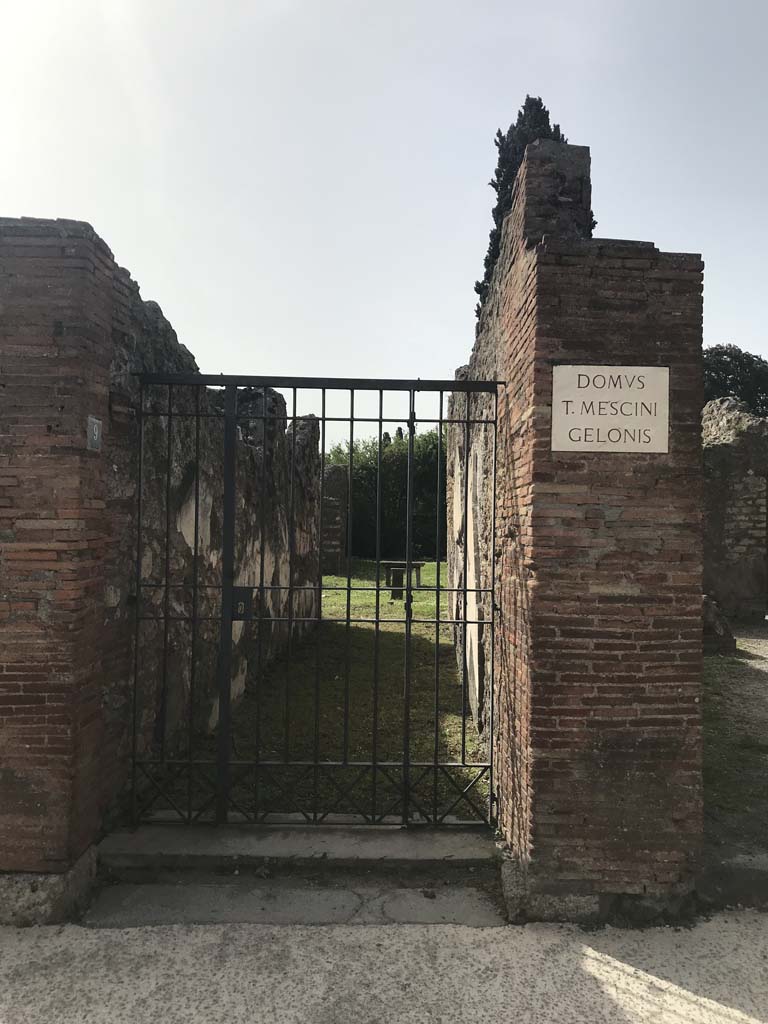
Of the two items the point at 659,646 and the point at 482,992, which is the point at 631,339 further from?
the point at 482,992

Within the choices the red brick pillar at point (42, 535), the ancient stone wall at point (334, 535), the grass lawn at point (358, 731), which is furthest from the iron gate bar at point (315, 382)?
the ancient stone wall at point (334, 535)

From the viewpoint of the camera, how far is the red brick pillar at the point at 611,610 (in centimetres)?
329

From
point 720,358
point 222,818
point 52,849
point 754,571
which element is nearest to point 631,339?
point 222,818

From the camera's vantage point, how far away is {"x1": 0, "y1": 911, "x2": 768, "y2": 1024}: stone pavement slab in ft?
8.70

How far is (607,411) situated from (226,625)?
2608mm

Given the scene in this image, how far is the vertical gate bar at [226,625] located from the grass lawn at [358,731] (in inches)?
6.7

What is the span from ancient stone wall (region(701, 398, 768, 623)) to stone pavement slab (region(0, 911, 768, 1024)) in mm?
10491

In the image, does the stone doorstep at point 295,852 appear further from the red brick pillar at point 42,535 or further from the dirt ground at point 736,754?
the dirt ground at point 736,754

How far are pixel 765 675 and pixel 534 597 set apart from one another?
21.9 feet

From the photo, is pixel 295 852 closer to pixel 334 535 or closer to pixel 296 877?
pixel 296 877

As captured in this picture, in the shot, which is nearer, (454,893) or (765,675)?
(454,893)

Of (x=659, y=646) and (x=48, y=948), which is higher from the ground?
(x=659, y=646)

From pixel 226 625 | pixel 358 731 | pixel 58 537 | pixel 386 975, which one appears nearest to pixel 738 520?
pixel 358 731

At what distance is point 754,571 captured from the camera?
1248 centimetres
